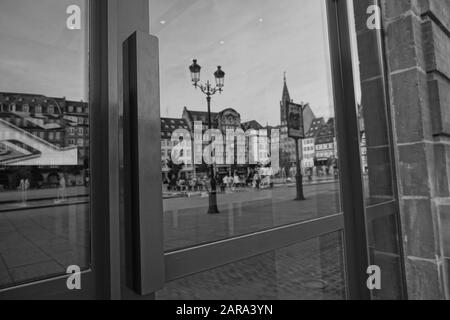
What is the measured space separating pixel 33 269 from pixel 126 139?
437 mm

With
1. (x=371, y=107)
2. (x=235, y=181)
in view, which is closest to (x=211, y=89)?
(x=235, y=181)

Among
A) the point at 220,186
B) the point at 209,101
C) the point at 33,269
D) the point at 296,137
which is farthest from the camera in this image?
the point at 296,137

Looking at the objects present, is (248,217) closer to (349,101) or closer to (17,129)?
(349,101)

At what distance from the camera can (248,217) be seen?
73.5 inches

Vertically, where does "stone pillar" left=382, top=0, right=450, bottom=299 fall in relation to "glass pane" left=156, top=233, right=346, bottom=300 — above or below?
above

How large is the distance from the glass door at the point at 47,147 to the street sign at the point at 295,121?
179 centimetres

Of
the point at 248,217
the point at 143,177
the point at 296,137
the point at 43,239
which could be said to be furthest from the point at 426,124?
the point at 43,239

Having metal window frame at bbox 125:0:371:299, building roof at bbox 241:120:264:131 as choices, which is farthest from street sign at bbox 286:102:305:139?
metal window frame at bbox 125:0:371:299

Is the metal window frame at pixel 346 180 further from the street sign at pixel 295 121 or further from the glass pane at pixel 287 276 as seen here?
the street sign at pixel 295 121

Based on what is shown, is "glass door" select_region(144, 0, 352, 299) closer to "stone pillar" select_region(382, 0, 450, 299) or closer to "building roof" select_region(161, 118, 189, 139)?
"building roof" select_region(161, 118, 189, 139)

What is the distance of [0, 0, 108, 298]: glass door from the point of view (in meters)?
0.82

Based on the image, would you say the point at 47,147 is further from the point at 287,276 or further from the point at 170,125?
the point at 287,276

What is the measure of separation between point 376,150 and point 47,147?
203 centimetres

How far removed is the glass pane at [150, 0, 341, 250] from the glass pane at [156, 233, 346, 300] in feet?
0.62
